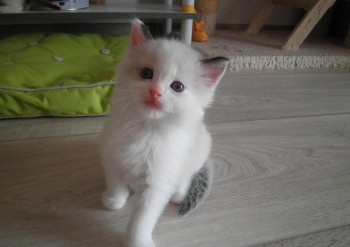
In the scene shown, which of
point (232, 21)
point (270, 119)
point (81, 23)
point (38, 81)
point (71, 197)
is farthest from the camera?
point (232, 21)

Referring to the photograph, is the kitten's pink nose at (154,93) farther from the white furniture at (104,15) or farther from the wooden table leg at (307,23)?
the wooden table leg at (307,23)

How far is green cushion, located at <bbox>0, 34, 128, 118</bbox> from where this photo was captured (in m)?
1.08

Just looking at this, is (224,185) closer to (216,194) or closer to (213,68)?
(216,194)

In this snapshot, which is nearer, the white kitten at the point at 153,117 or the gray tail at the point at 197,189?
the white kitten at the point at 153,117

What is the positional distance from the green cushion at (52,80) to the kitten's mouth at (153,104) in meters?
0.61

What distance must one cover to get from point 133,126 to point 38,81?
0.69 meters

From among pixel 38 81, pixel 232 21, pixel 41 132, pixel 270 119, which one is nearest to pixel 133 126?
pixel 41 132

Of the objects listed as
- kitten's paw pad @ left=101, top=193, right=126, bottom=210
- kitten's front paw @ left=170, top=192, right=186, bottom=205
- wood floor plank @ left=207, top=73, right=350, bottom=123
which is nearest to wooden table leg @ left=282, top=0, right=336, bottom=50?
wood floor plank @ left=207, top=73, right=350, bottom=123

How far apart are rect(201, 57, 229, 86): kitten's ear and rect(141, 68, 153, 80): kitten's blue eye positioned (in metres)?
0.11

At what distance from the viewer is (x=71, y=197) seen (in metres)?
0.78

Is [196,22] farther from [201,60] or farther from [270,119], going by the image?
[201,60]

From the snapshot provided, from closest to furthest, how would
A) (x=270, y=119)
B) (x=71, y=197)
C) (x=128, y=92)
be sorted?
(x=128, y=92) → (x=71, y=197) → (x=270, y=119)

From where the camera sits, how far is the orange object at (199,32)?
1974 millimetres

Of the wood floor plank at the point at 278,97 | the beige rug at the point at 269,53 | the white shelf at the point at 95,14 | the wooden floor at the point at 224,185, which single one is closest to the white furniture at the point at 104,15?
the white shelf at the point at 95,14
